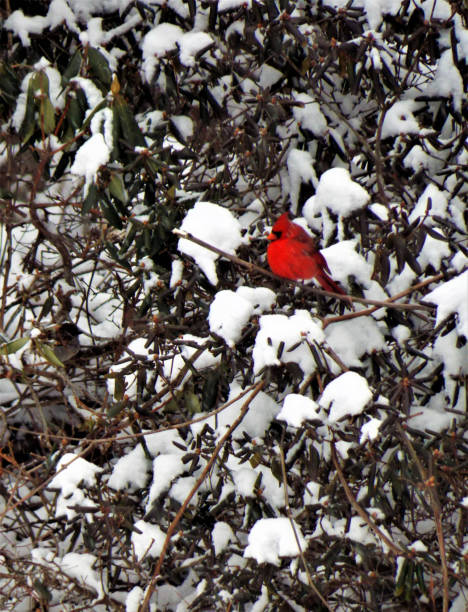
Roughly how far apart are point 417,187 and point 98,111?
1.20 metres

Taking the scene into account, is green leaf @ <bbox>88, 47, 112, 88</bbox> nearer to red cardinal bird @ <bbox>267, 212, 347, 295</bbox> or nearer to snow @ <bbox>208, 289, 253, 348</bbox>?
red cardinal bird @ <bbox>267, 212, 347, 295</bbox>

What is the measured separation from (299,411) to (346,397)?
15 cm

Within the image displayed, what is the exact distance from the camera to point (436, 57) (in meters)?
2.96

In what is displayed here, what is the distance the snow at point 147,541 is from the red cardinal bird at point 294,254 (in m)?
1.05

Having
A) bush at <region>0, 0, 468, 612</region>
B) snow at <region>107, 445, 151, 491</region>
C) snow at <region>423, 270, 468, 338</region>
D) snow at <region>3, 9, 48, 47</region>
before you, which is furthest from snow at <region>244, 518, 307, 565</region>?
snow at <region>3, 9, 48, 47</region>

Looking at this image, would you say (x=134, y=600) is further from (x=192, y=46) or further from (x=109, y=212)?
Answer: (x=192, y=46)

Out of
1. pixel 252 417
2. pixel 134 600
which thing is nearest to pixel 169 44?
pixel 252 417

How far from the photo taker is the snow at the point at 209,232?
228cm

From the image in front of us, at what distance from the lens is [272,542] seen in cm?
238

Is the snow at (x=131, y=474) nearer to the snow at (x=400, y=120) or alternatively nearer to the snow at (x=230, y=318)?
the snow at (x=230, y=318)

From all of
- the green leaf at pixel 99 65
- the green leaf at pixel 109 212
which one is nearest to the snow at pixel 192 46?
the green leaf at pixel 99 65

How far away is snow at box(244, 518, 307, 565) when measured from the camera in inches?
92.0

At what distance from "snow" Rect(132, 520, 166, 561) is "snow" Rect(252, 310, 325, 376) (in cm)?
88

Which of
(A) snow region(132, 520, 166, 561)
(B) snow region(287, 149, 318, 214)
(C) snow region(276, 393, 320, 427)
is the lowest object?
(A) snow region(132, 520, 166, 561)
